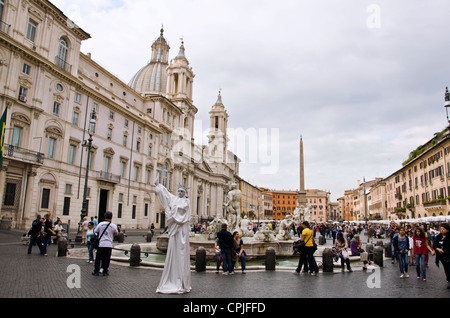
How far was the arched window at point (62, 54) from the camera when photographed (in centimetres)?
2814

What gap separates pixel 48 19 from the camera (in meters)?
26.5

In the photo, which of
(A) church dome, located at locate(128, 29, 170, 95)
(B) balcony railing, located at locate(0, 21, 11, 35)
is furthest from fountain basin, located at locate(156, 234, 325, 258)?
(A) church dome, located at locate(128, 29, 170, 95)

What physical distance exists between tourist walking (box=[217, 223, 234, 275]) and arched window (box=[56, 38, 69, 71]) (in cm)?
2574

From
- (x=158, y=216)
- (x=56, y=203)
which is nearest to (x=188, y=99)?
(x=158, y=216)

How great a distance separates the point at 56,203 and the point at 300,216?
2313cm

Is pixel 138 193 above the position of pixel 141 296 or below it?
above

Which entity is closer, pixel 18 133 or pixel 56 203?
pixel 18 133

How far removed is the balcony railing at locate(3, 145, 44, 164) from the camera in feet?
73.1

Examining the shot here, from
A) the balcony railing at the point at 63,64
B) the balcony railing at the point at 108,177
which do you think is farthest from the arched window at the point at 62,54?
the balcony railing at the point at 108,177

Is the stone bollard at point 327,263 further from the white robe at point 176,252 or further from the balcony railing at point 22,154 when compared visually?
the balcony railing at point 22,154

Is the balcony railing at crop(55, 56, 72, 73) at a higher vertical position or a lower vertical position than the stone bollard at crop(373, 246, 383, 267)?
higher

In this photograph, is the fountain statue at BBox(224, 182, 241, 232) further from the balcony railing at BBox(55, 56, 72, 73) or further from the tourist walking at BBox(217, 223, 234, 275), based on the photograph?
the balcony railing at BBox(55, 56, 72, 73)

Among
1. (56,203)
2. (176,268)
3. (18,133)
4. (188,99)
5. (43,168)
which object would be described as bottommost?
(176,268)
